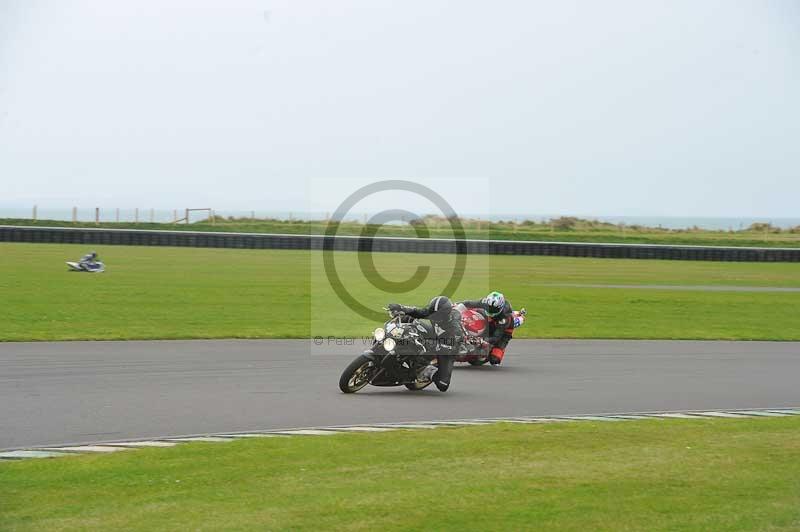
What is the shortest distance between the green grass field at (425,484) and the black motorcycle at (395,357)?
310 cm

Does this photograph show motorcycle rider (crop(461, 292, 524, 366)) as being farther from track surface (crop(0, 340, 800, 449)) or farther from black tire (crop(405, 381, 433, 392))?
black tire (crop(405, 381, 433, 392))

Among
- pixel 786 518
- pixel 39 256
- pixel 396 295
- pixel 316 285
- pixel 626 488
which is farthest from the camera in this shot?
pixel 39 256

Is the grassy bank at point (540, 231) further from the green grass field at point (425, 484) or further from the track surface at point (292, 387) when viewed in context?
the green grass field at point (425, 484)

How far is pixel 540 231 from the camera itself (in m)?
72.3

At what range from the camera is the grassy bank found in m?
59.9

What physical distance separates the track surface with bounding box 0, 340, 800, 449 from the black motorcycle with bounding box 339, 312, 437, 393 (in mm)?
202

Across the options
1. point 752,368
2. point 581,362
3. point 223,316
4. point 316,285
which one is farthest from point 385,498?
point 316,285

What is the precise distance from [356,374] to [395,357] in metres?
0.57

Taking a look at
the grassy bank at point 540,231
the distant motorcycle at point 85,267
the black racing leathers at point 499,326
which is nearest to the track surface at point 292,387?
the black racing leathers at point 499,326

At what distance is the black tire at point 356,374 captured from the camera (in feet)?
45.9

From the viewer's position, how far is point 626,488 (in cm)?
858

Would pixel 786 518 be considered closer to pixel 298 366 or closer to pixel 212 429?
pixel 212 429

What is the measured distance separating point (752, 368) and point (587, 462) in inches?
382

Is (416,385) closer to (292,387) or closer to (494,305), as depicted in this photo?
(292,387)
